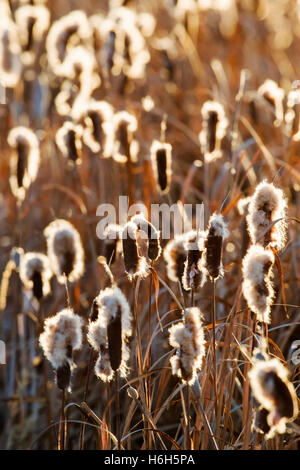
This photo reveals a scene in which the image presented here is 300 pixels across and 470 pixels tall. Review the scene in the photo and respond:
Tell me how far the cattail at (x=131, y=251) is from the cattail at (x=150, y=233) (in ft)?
0.11

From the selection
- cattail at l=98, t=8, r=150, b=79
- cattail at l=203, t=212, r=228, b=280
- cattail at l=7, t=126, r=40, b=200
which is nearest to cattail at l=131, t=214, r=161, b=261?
cattail at l=203, t=212, r=228, b=280

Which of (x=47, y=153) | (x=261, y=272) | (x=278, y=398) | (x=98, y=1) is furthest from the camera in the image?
(x=98, y=1)

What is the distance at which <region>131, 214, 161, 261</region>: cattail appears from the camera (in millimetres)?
1297

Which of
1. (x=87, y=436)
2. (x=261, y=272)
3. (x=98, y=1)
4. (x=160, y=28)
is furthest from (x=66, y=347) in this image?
(x=98, y=1)

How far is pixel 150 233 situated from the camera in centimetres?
133

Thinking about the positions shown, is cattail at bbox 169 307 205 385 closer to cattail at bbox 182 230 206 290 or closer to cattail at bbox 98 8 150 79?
cattail at bbox 182 230 206 290

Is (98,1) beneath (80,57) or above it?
above

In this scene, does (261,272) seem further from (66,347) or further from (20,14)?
(20,14)

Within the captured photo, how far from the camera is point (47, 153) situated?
3.07m

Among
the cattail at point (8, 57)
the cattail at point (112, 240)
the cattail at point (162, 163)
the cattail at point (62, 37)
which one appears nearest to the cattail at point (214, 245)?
the cattail at point (112, 240)

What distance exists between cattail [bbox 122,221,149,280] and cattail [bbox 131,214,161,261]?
34 millimetres

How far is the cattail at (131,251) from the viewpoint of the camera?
4.07ft

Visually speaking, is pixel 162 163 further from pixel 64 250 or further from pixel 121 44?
pixel 121 44

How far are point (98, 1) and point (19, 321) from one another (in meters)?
3.43
